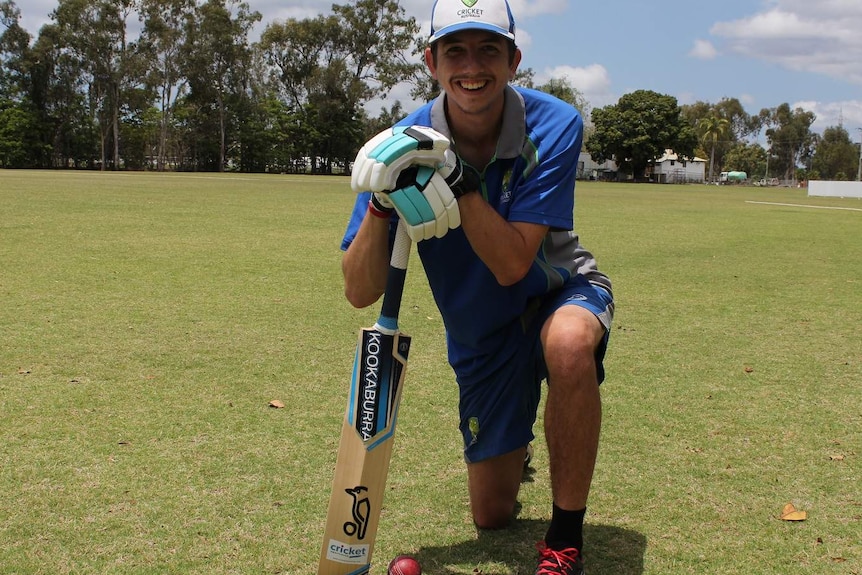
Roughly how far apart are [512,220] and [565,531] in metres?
1.14

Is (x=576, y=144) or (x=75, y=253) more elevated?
(x=576, y=144)

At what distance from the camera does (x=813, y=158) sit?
470 ft

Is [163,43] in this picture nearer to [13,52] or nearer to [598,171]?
[13,52]

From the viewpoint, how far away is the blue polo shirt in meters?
3.26

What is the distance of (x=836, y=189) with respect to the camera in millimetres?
48594

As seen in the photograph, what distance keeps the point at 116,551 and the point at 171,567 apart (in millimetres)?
257

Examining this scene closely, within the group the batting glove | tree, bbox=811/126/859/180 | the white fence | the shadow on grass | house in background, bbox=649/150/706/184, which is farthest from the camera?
tree, bbox=811/126/859/180

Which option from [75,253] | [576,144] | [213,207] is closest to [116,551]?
[576,144]

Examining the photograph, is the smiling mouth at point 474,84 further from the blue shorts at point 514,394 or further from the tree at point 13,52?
the tree at point 13,52

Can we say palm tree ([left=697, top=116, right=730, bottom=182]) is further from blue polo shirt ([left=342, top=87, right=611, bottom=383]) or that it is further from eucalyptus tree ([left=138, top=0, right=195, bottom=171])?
blue polo shirt ([left=342, top=87, right=611, bottom=383])

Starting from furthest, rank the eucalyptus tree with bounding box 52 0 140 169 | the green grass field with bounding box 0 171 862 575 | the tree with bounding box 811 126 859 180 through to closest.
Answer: the tree with bounding box 811 126 859 180
the eucalyptus tree with bounding box 52 0 140 169
the green grass field with bounding box 0 171 862 575

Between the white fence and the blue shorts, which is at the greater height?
the white fence

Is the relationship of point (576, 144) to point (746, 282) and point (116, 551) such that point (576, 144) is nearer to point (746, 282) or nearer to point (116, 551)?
point (116, 551)

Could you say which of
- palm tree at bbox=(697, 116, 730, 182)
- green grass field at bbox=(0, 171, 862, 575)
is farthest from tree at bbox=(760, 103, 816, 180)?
green grass field at bbox=(0, 171, 862, 575)
